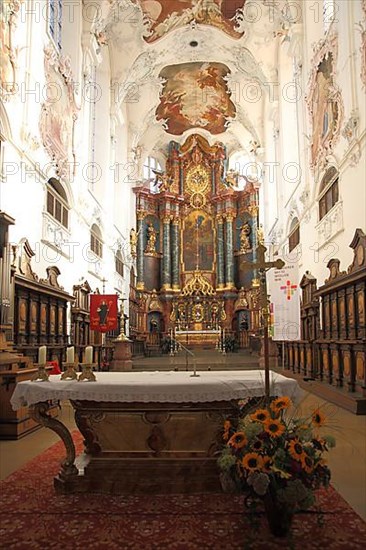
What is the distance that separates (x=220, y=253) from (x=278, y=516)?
22.6 meters

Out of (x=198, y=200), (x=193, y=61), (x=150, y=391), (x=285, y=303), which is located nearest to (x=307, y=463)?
(x=150, y=391)

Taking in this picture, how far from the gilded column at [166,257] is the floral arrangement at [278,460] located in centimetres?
2210

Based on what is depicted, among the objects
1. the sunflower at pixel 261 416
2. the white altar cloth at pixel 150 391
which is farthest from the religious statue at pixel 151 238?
the sunflower at pixel 261 416

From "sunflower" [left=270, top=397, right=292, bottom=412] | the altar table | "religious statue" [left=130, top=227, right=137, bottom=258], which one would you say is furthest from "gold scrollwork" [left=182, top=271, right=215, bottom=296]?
"sunflower" [left=270, top=397, right=292, bottom=412]

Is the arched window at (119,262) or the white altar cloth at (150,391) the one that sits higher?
the arched window at (119,262)

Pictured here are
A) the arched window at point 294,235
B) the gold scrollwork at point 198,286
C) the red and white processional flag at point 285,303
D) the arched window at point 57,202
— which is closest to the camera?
the arched window at point 57,202

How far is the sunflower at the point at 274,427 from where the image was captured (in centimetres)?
280

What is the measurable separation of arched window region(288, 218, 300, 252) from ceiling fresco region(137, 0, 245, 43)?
7.41 m

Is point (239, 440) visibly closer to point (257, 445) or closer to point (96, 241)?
point (257, 445)

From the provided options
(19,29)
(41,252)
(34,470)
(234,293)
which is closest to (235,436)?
(34,470)

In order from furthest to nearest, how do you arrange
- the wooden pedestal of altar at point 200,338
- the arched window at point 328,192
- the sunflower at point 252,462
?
the wooden pedestal of altar at point 200,338
the arched window at point 328,192
the sunflower at point 252,462

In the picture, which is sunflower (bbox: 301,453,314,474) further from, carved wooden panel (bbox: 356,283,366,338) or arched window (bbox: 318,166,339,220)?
arched window (bbox: 318,166,339,220)

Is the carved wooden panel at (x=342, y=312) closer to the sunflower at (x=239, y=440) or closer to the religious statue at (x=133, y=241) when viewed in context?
the sunflower at (x=239, y=440)

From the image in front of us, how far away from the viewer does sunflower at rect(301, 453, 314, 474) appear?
273 cm
